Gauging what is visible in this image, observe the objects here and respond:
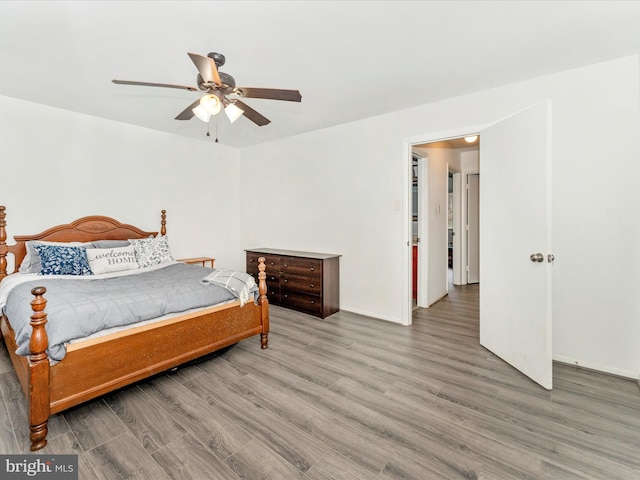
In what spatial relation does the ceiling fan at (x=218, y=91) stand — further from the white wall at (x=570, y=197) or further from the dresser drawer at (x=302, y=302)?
the dresser drawer at (x=302, y=302)

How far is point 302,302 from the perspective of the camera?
13.4 ft

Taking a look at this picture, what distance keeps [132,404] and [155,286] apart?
0.95 meters

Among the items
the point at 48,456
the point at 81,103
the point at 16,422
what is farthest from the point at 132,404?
the point at 81,103

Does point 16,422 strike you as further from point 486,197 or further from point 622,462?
point 486,197

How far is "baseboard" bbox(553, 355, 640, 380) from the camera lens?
2381 mm

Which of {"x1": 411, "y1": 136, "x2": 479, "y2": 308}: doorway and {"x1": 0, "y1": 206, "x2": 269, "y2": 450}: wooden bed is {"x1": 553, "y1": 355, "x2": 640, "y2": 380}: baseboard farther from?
{"x1": 0, "y1": 206, "x2": 269, "y2": 450}: wooden bed

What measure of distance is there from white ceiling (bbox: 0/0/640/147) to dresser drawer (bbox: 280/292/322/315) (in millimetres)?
2382

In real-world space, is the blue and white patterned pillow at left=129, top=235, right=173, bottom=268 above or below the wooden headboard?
below

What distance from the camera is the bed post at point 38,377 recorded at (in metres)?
1.66

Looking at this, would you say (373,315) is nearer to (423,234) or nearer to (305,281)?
(305,281)

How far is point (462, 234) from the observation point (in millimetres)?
5648

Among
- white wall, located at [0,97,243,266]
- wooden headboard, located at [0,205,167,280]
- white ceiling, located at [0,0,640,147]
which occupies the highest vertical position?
white ceiling, located at [0,0,640,147]

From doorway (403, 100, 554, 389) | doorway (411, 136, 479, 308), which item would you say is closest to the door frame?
doorway (411, 136, 479, 308)

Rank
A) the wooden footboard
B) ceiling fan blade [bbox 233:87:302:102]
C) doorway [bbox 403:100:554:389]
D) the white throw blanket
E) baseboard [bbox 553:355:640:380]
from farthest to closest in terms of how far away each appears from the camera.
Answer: the white throw blanket, baseboard [bbox 553:355:640:380], doorway [bbox 403:100:554:389], ceiling fan blade [bbox 233:87:302:102], the wooden footboard
